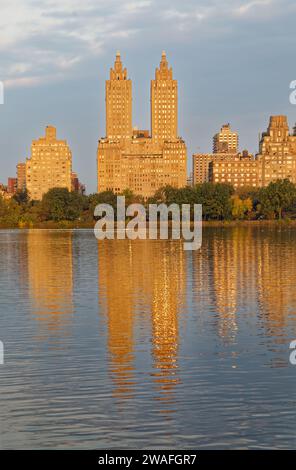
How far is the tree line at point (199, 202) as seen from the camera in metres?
145

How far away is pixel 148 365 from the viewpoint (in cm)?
1861

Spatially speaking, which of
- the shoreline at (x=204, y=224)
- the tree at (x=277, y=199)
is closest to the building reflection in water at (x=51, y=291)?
the shoreline at (x=204, y=224)

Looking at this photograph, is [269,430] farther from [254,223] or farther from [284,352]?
[254,223]

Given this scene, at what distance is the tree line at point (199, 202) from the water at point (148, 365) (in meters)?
108

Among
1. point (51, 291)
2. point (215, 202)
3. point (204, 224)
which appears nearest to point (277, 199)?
point (215, 202)

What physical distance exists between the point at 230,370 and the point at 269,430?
414 cm

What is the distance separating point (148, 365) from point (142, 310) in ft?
29.4

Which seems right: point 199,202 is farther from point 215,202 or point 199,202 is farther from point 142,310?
point 142,310

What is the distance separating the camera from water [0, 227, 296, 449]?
14.0m

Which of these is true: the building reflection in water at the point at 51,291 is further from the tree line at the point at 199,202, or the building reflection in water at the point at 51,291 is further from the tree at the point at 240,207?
the tree at the point at 240,207

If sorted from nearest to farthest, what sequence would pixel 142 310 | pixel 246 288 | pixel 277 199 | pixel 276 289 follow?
pixel 142 310, pixel 276 289, pixel 246 288, pixel 277 199

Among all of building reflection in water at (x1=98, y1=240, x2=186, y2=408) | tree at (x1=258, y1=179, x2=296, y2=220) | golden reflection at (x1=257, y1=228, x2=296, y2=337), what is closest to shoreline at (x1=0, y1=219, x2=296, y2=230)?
tree at (x1=258, y1=179, x2=296, y2=220)

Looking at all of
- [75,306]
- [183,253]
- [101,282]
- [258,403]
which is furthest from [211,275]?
[258,403]

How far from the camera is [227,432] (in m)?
13.9
